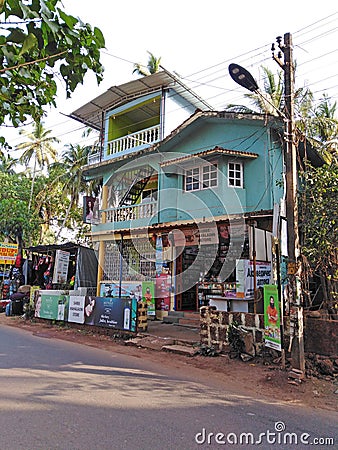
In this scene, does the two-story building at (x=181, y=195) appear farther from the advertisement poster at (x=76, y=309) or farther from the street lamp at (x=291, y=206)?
the street lamp at (x=291, y=206)

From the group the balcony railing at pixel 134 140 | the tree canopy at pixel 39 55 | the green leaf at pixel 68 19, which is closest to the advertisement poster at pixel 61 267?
the balcony railing at pixel 134 140

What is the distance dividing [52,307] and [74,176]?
40.4ft

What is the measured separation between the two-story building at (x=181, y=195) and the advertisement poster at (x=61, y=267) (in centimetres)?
153

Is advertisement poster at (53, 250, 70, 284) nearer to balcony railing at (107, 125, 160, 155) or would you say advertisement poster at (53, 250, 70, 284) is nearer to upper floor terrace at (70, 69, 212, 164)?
upper floor terrace at (70, 69, 212, 164)

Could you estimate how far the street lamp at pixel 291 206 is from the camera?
21.3 feet

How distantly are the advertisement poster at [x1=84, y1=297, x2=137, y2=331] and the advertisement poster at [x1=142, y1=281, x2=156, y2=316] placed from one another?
2492mm

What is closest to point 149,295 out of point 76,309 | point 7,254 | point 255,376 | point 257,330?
point 76,309

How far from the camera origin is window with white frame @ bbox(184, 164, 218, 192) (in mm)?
13008

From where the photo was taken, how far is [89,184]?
23.9 meters

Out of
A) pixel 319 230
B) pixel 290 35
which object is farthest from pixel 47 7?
pixel 319 230

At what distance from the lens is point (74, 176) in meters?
23.5

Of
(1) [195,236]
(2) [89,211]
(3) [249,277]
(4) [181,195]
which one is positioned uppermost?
(4) [181,195]

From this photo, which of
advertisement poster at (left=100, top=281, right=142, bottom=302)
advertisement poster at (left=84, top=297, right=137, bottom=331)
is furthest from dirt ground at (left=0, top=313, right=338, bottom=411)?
advertisement poster at (left=100, top=281, right=142, bottom=302)

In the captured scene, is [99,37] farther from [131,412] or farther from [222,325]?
[222,325]
